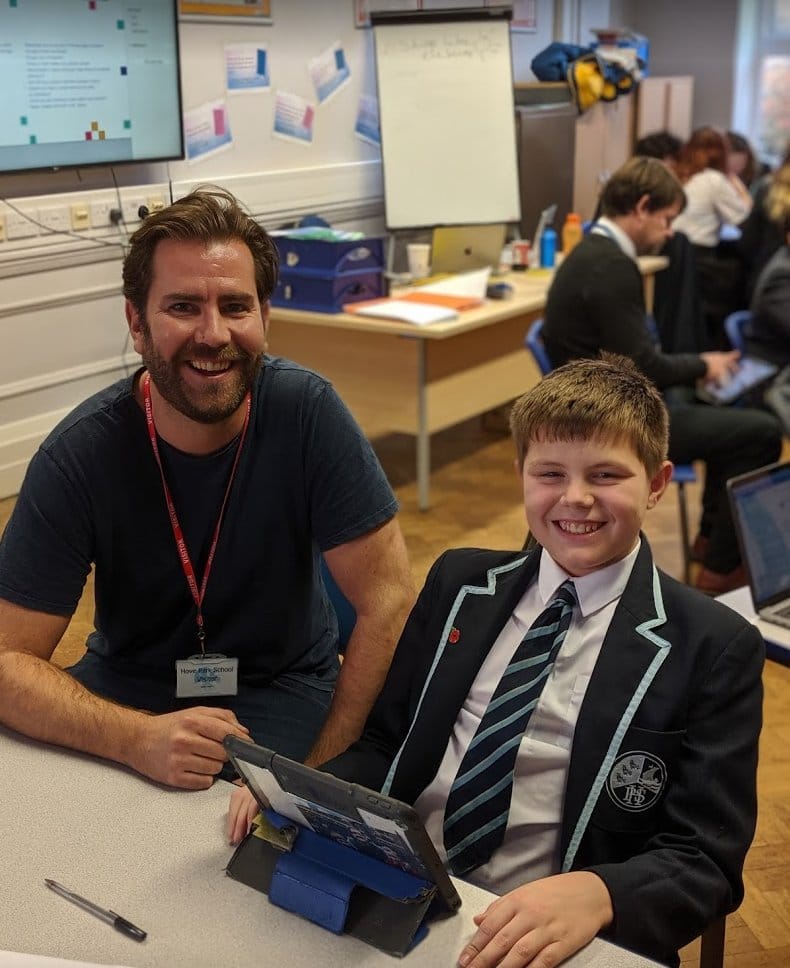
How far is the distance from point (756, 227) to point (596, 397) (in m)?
4.92

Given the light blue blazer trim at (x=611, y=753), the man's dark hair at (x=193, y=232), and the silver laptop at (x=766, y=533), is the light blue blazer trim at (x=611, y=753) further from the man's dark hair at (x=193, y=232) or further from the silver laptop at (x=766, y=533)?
the man's dark hair at (x=193, y=232)

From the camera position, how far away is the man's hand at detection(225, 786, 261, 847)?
46.1 inches

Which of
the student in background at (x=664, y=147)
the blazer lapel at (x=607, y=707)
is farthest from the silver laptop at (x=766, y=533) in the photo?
the student in background at (x=664, y=147)

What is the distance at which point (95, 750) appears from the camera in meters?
1.34

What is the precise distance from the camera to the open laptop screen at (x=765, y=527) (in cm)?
194

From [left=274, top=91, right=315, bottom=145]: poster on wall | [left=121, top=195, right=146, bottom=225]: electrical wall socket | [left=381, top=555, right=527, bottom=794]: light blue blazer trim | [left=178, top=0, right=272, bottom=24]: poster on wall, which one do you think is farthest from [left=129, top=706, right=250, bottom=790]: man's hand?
[left=274, top=91, right=315, bottom=145]: poster on wall

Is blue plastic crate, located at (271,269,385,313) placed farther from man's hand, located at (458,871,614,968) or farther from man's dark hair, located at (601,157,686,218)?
man's hand, located at (458,871,614,968)

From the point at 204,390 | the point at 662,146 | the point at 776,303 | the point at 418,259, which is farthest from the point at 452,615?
the point at 662,146

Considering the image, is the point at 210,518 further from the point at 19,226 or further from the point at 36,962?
the point at 19,226

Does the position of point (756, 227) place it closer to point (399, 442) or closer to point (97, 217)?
point (399, 442)

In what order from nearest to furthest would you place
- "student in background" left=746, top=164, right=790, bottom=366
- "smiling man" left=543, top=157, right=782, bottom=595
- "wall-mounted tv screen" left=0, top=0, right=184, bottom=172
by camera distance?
"smiling man" left=543, top=157, right=782, bottom=595 → "student in background" left=746, top=164, right=790, bottom=366 → "wall-mounted tv screen" left=0, top=0, right=184, bottom=172

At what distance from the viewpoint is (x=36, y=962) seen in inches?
38.2

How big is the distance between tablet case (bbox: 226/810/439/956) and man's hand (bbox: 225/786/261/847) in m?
0.07

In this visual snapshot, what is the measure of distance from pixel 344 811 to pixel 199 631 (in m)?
0.80
